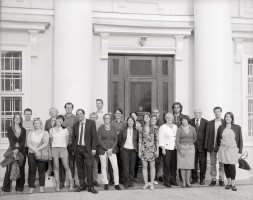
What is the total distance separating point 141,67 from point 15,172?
393 centimetres

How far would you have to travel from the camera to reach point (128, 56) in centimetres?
924

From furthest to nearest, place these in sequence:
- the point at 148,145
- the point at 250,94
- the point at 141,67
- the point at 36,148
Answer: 1. the point at 250,94
2. the point at 141,67
3. the point at 148,145
4. the point at 36,148

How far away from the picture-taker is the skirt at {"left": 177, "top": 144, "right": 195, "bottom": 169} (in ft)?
24.9

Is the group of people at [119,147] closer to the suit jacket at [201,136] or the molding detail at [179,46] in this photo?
the suit jacket at [201,136]

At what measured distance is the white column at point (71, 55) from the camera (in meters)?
8.42

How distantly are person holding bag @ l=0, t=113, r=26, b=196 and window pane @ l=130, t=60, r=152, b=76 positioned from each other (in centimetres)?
315

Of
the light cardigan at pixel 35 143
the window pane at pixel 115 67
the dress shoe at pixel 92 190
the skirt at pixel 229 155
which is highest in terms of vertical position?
the window pane at pixel 115 67

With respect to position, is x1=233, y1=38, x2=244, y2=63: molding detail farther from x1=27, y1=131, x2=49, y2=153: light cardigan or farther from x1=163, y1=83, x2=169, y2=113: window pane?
x1=27, y1=131, x2=49, y2=153: light cardigan

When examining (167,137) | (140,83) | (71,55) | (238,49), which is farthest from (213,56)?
(71,55)

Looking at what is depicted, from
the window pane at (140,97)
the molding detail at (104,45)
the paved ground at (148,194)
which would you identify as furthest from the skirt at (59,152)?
the molding detail at (104,45)

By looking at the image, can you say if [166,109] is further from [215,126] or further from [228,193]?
[228,193]

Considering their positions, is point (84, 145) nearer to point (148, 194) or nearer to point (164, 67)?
point (148, 194)

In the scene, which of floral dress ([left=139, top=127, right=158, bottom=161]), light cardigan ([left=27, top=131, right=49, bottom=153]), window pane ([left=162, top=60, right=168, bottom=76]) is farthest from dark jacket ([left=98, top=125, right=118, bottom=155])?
window pane ([left=162, top=60, right=168, bottom=76])

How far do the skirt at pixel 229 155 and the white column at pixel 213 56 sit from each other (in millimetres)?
1557
